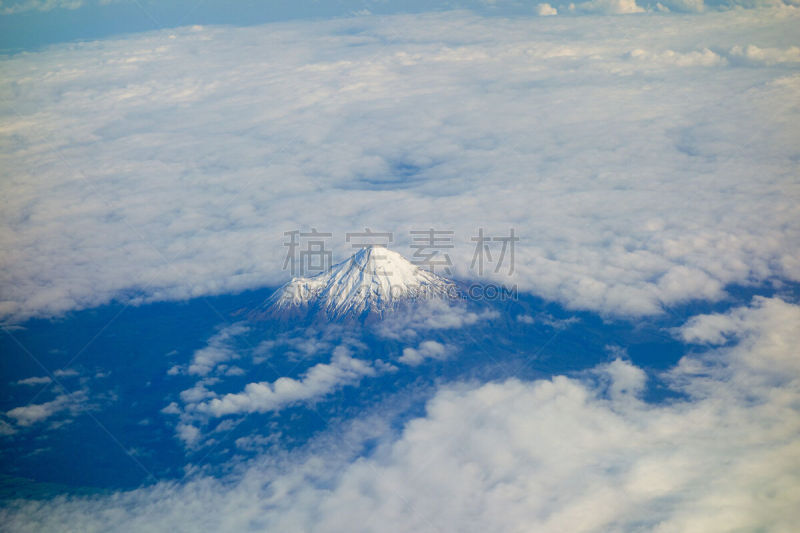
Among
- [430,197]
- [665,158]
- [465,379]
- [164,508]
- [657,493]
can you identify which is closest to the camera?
[657,493]

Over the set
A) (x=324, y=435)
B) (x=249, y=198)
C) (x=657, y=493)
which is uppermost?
(x=249, y=198)

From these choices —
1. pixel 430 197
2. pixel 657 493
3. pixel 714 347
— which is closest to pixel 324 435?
pixel 657 493

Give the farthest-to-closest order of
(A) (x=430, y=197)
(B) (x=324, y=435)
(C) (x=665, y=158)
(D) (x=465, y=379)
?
(C) (x=665, y=158) → (A) (x=430, y=197) → (D) (x=465, y=379) → (B) (x=324, y=435)

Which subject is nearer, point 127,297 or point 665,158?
point 127,297

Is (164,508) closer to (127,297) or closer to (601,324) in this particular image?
(127,297)

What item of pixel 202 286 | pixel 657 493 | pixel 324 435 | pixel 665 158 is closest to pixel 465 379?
pixel 324 435

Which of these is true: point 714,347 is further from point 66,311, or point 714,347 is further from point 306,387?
point 66,311

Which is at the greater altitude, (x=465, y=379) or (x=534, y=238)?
(x=534, y=238)
